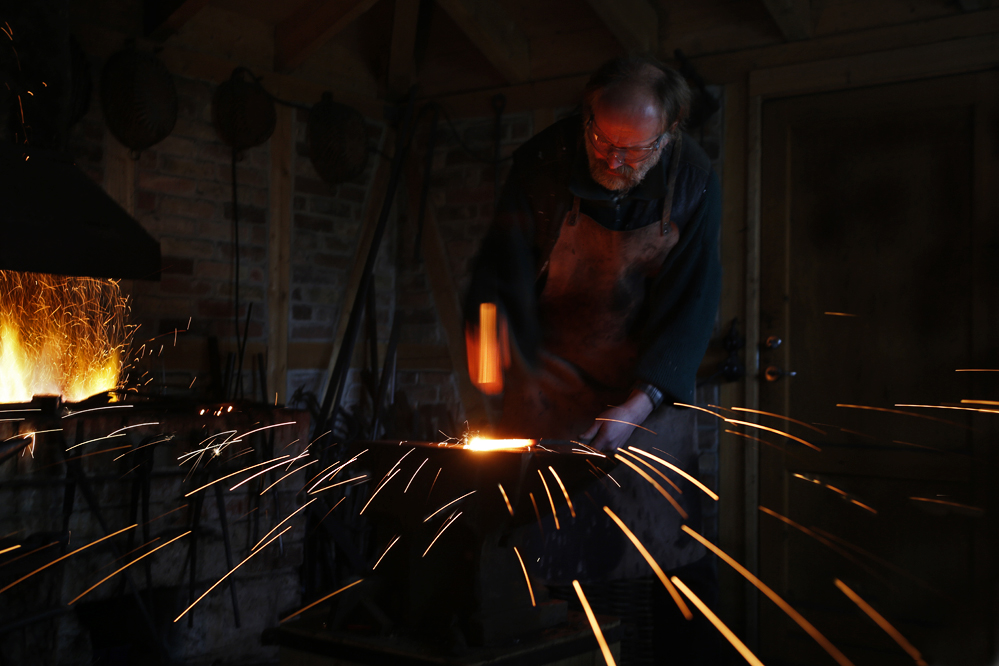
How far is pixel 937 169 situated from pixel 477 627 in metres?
2.78

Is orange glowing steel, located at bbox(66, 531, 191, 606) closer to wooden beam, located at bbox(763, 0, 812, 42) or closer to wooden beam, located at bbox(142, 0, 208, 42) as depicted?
wooden beam, located at bbox(142, 0, 208, 42)

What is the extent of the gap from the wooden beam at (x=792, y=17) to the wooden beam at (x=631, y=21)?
0.59 meters

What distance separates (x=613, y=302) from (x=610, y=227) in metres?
0.20

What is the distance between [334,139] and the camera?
4.06m

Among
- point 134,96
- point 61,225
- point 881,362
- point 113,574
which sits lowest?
point 113,574

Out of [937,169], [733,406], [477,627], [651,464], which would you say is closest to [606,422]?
[651,464]

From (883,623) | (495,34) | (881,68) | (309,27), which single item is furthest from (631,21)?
(883,623)

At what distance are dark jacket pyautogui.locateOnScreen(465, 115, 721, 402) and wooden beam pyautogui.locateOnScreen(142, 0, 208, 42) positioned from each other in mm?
1999

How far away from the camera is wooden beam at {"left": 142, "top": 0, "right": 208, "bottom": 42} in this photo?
3302mm

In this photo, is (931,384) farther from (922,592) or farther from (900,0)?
(900,0)

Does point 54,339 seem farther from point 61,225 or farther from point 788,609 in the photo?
point 788,609

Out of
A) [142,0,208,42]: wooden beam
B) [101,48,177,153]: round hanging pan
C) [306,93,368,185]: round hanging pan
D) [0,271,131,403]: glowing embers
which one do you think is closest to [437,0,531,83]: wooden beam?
[306,93,368,185]: round hanging pan

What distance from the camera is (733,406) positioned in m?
3.53

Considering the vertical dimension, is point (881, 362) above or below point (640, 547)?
above
